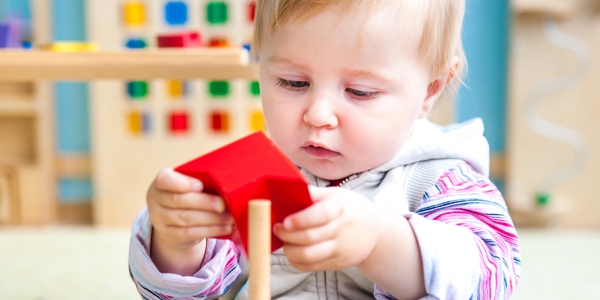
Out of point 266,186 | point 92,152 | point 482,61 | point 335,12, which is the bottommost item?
point 92,152

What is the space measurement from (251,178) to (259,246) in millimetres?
48

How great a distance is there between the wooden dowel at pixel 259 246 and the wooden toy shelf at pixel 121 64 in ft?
2.07

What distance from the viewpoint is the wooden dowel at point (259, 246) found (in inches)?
16.3

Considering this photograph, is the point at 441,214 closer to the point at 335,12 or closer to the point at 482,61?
the point at 335,12

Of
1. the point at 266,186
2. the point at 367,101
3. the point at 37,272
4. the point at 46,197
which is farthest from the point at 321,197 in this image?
the point at 46,197

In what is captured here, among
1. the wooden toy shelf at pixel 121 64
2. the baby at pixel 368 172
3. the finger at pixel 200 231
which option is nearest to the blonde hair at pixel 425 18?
the baby at pixel 368 172

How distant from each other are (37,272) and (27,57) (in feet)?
1.79

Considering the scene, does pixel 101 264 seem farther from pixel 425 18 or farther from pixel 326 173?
pixel 425 18

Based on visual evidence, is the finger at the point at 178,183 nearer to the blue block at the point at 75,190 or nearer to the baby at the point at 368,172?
the baby at the point at 368,172

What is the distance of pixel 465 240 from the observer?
0.57 meters

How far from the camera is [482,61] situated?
77.2 inches

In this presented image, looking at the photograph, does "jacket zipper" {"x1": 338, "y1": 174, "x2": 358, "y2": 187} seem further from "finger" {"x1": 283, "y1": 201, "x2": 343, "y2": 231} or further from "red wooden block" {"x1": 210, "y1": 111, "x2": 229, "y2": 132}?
"red wooden block" {"x1": 210, "y1": 111, "x2": 229, "y2": 132}

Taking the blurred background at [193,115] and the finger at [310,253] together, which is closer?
the finger at [310,253]

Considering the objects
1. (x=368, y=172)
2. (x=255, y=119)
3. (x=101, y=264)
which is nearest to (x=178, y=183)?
(x=368, y=172)
